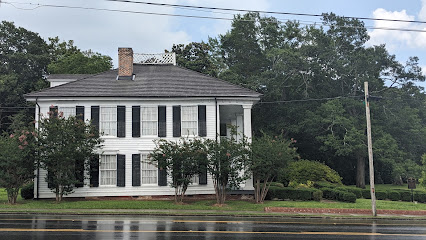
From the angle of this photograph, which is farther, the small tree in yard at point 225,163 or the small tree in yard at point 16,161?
the small tree in yard at point 225,163

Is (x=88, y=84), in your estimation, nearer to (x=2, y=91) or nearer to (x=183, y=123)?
(x=183, y=123)

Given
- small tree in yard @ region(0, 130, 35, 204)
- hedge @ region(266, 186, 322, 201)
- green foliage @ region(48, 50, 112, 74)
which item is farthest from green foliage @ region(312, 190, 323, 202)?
green foliage @ region(48, 50, 112, 74)

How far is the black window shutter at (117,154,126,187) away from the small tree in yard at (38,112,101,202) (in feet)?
7.20

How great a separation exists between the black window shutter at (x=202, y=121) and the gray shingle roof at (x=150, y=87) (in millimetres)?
1006

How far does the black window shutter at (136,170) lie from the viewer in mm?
25250

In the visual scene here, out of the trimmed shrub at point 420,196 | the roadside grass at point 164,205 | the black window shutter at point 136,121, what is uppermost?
the black window shutter at point 136,121

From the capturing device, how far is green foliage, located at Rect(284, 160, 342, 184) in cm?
3069

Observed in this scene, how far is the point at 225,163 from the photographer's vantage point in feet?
73.1

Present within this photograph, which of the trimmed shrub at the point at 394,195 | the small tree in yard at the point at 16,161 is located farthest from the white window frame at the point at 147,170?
the trimmed shrub at the point at 394,195

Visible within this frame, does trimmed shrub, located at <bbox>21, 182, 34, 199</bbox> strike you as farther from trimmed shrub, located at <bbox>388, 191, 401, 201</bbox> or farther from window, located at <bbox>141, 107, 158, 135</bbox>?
trimmed shrub, located at <bbox>388, 191, 401, 201</bbox>

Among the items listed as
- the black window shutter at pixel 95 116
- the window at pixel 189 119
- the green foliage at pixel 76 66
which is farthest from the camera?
the green foliage at pixel 76 66

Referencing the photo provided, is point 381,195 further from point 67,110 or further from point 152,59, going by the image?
point 67,110

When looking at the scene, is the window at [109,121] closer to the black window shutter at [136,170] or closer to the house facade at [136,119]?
the house facade at [136,119]

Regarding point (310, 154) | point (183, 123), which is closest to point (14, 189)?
point (183, 123)
